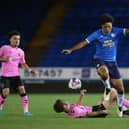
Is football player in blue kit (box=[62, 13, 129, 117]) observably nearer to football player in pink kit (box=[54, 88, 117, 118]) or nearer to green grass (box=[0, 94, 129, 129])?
football player in pink kit (box=[54, 88, 117, 118])

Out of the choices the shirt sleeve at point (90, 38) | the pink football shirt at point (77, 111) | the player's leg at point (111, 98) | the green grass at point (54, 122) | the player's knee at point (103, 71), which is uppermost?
the shirt sleeve at point (90, 38)

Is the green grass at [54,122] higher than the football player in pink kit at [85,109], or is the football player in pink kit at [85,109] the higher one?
the football player in pink kit at [85,109]

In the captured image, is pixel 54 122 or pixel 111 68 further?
pixel 111 68

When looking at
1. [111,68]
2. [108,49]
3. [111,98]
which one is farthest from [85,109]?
[108,49]

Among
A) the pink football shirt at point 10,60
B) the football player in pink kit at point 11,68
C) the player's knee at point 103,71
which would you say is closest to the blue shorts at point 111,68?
the player's knee at point 103,71

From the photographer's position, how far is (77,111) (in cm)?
1140

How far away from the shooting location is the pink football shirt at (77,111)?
37.3 ft

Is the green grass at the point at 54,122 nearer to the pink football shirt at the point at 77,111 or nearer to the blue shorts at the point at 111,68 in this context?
the pink football shirt at the point at 77,111

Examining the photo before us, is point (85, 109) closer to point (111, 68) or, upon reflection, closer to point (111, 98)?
point (111, 98)

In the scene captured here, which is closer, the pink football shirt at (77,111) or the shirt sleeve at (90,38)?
the pink football shirt at (77,111)

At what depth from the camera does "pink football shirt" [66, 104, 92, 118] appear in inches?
448

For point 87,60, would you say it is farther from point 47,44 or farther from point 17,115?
point 17,115

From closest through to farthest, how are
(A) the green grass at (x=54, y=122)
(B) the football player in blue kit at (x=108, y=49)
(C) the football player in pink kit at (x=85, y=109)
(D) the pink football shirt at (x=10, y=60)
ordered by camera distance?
(A) the green grass at (x=54, y=122), (C) the football player in pink kit at (x=85, y=109), (B) the football player in blue kit at (x=108, y=49), (D) the pink football shirt at (x=10, y=60)

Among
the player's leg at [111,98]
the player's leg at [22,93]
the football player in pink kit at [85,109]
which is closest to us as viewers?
the football player in pink kit at [85,109]
